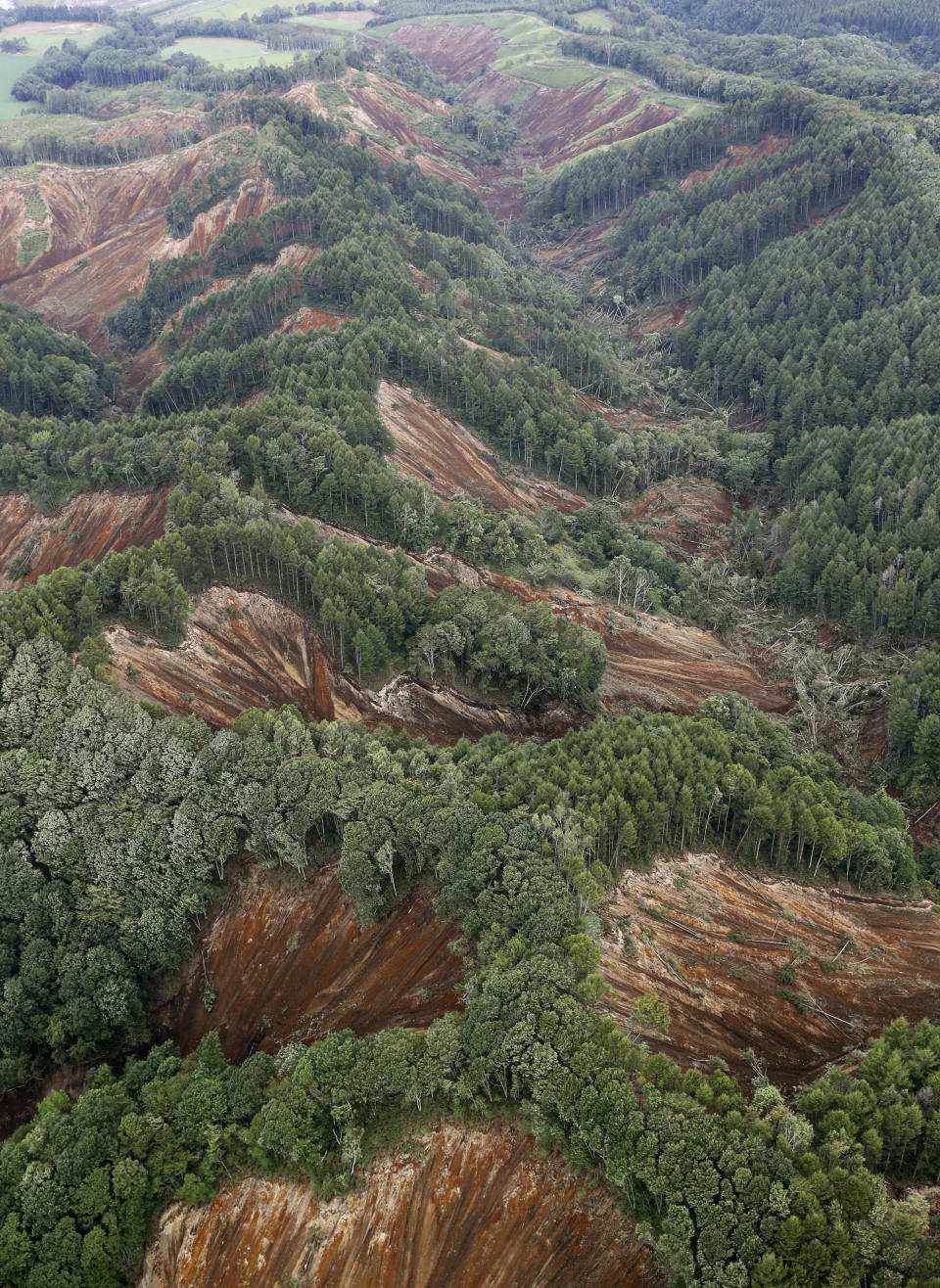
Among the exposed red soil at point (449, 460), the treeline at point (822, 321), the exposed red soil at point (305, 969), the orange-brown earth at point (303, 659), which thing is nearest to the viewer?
the exposed red soil at point (305, 969)

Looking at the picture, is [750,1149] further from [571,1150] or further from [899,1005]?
[899,1005]

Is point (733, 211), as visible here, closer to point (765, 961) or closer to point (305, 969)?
point (765, 961)

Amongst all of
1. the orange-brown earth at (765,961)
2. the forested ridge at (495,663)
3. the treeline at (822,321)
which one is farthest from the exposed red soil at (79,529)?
the treeline at (822,321)

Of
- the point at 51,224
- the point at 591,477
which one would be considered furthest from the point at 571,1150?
the point at 51,224

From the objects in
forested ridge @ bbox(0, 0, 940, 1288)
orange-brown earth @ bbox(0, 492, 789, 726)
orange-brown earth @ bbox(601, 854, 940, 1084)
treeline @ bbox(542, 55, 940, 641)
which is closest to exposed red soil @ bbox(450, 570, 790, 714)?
orange-brown earth @ bbox(0, 492, 789, 726)

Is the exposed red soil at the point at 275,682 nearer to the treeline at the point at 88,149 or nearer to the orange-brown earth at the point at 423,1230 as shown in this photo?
the orange-brown earth at the point at 423,1230

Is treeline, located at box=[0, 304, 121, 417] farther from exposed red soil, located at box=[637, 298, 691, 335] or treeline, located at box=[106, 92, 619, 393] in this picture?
exposed red soil, located at box=[637, 298, 691, 335]
